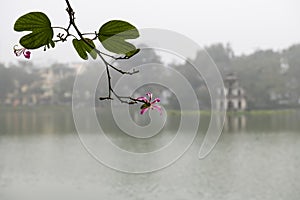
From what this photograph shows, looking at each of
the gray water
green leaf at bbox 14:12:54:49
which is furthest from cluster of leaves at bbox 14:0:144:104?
the gray water

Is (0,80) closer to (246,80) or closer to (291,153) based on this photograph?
(246,80)

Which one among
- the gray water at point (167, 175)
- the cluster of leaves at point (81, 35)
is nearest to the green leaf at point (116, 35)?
the cluster of leaves at point (81, 35)

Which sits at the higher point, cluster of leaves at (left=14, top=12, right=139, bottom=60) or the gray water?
cluster of leaves at (left=14, top=12, right=139, bottom=60)

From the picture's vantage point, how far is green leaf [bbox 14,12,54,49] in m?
0.10

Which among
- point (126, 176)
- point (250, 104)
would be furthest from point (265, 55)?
point (126, 176)

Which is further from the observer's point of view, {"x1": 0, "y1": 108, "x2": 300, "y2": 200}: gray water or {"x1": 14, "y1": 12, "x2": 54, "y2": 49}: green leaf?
{"x1": 0, "y1": 108, "x2": 300, "y2": 200}: gray water

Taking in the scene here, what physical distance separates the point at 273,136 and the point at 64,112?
11434 millimetres

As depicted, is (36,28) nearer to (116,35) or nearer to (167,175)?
(116,35)

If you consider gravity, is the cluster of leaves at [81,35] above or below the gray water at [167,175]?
above

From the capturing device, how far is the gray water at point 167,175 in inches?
188

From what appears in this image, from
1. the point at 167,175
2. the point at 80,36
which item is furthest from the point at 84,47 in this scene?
the point at 167,175

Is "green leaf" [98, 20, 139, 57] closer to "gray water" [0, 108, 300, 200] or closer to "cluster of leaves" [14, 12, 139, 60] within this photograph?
"cluster of leaves" [14, 12, 139, 60]

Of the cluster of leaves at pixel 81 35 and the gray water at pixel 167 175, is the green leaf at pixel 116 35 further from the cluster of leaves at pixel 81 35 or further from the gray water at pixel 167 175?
the gray water at pixel 167 175

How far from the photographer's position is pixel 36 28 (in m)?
0.10
